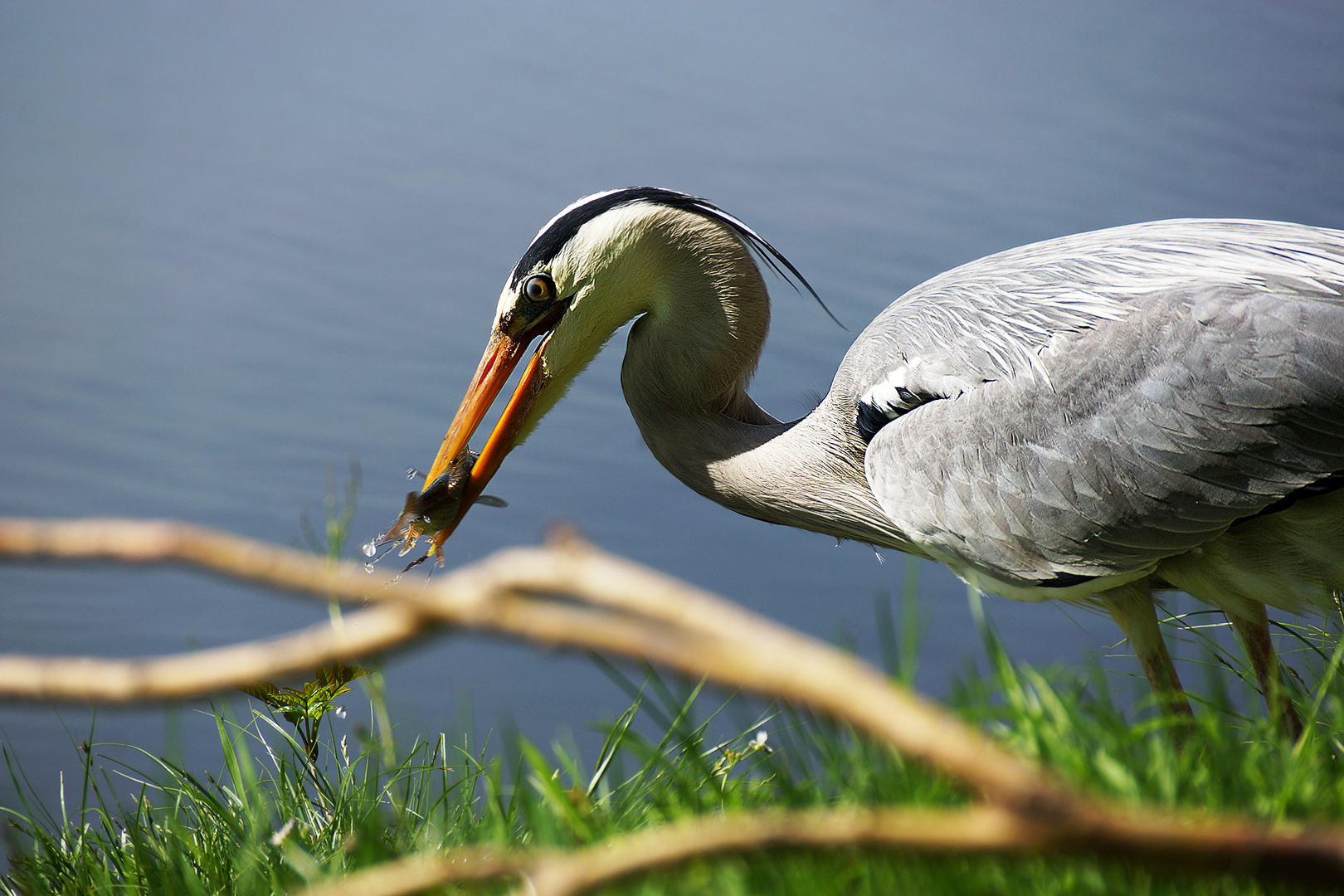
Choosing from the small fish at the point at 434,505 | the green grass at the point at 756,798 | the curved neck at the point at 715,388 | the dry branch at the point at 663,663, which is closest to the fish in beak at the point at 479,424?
the small fish at the point at 434,505

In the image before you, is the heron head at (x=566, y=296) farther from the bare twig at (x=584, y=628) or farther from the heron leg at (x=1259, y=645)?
the bare twig at (x=584, y=628)

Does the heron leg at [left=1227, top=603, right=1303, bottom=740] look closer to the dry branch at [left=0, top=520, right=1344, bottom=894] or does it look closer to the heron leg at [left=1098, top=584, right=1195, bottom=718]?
the heron leg at [left=1098, top=584, right=1195, bottom=718]

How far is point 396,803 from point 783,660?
132 cm

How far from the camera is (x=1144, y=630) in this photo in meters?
1.85

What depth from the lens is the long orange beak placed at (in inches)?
88.9

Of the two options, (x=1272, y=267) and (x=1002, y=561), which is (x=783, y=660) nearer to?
(x=1002, y=561)

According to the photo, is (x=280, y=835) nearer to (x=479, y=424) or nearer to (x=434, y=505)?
(x=434, y=505)

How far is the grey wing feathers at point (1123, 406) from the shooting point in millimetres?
1594

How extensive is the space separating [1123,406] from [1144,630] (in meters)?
0.46

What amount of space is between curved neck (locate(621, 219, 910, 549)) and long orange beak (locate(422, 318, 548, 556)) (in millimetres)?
234

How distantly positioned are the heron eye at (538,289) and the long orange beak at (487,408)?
0.30ft

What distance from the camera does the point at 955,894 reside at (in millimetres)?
832

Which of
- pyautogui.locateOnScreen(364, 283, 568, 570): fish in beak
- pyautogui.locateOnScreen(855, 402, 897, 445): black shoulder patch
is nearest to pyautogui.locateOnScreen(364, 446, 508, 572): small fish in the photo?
pyautogui.locateOnScreen(364, 283, 568, 570): fish in beak

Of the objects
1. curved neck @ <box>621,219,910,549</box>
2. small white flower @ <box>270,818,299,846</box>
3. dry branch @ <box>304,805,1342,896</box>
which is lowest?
small white flower @ <box>270,818,299,846</box>
